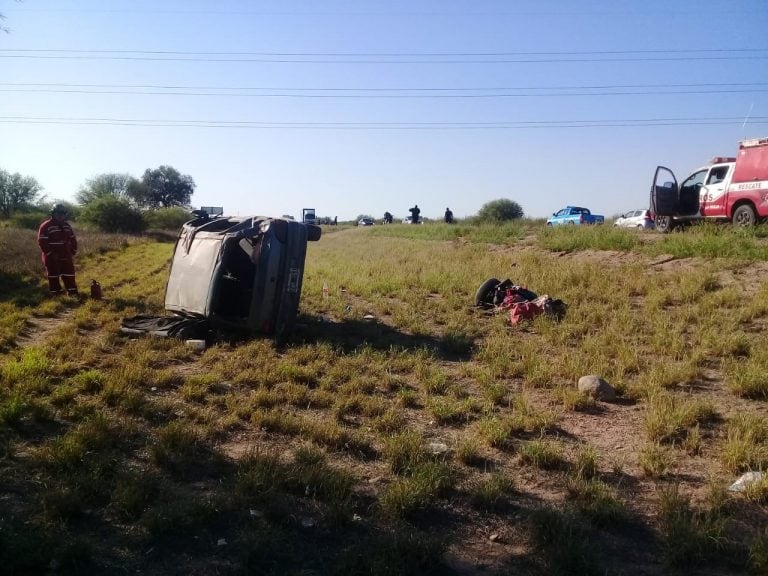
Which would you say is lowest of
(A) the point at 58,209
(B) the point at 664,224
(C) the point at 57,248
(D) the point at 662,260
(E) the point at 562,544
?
(E) the point at 562,544

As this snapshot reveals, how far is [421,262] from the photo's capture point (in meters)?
15.7

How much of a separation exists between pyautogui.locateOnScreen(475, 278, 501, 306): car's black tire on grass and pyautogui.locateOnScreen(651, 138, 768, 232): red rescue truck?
21.1 ft

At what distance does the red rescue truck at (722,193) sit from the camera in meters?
12.8

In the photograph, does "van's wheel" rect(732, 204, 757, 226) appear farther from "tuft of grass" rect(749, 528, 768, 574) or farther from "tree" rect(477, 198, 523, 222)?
"tree" rect(477, 198, 523, 222)

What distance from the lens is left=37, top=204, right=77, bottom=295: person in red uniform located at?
11258 millimetres

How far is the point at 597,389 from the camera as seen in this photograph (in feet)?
18.5

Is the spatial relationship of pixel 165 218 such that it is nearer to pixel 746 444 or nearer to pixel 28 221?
pixel 28 221

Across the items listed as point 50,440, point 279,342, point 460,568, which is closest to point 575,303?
point 279,342

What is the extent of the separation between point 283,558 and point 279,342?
4845 millimetres

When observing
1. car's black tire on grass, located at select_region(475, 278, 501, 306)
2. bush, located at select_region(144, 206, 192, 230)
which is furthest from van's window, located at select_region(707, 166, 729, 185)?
bush, located at select_region(144, 206, 192, 230)

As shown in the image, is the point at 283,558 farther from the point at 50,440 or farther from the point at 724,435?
the point at 724,435

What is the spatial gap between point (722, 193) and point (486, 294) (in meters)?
7.57

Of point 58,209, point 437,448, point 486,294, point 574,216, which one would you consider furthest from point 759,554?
point 574,216

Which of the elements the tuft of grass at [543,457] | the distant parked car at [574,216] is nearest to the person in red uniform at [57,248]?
the tuft of grass at [543,457]
